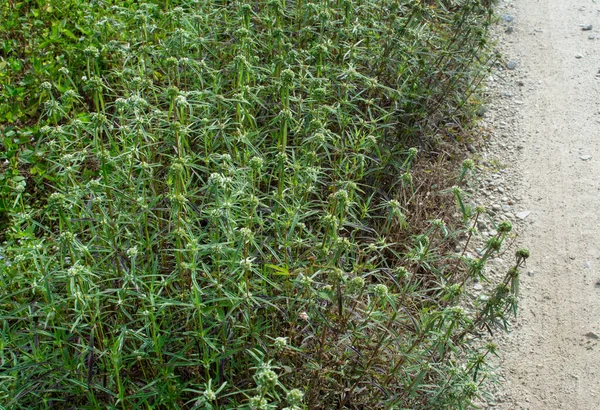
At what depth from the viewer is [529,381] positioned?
3729 mm

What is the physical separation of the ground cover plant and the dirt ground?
0.35 meters

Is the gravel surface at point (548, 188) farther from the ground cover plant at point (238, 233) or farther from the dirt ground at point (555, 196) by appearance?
the ground cover plant at point (238, 233)

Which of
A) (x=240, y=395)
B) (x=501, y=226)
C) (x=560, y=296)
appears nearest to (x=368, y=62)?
(x=560, y=296)

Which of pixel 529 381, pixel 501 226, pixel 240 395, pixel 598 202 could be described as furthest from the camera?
pixel 598 202

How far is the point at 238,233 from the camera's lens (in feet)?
10.3

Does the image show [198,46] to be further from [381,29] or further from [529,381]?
[529,381]

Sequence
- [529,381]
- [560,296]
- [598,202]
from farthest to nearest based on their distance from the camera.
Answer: [598,202] → [560,296] → [529,381]

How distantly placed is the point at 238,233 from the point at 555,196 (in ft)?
8.99

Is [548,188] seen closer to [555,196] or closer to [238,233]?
[555,196]

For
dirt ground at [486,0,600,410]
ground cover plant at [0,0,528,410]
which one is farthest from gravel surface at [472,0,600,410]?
ground cover plant at [0,0,528,410]

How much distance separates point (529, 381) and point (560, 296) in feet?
2.29

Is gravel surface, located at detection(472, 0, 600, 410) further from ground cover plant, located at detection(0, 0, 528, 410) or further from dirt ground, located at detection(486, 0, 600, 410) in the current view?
ground cover plant, located at detection(0, 0, 528, 410)

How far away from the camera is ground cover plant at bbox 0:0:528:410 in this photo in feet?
9.58

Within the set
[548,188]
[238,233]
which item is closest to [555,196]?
[548,188]
